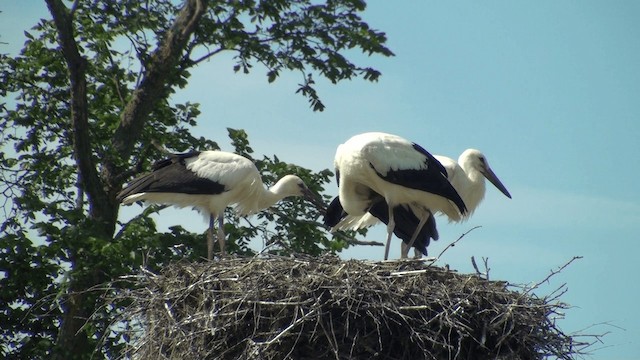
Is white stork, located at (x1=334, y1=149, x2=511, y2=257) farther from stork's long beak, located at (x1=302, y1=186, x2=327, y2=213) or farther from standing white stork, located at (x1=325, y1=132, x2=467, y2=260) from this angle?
stork's long beak, located at (x1=302, y1=186, x2=327, y2=213)

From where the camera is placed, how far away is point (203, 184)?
45.2 feet

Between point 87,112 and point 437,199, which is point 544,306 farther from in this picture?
point 87,112

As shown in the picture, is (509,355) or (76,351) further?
(76,351)

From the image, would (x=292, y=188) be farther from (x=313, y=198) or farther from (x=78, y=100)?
(x=78, y=100)

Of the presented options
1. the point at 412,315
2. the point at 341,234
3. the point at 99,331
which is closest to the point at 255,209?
the point at 341,234

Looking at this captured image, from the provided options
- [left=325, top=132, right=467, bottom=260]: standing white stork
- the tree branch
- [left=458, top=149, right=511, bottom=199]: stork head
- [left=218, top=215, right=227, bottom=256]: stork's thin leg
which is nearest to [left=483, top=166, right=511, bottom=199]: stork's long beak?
[left=458, top=149, right=511, bottom=199]: stork head

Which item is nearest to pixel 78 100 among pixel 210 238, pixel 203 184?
pixel 203 184

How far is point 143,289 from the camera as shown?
438 inches

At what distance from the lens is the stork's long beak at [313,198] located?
48.9ft

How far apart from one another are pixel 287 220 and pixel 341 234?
2.81ft

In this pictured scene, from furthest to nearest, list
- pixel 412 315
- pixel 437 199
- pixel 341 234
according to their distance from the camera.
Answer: pixel 341 234 → pixel 437 199 → pixel 412 315

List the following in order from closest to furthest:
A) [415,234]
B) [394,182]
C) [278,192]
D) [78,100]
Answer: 1. [394,182]
2. [415,234]
3. [278,192]
4. [78,100]

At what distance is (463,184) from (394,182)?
150cm

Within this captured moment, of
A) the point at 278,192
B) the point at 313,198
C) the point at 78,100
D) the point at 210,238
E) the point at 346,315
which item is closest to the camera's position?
the point at 346,315
